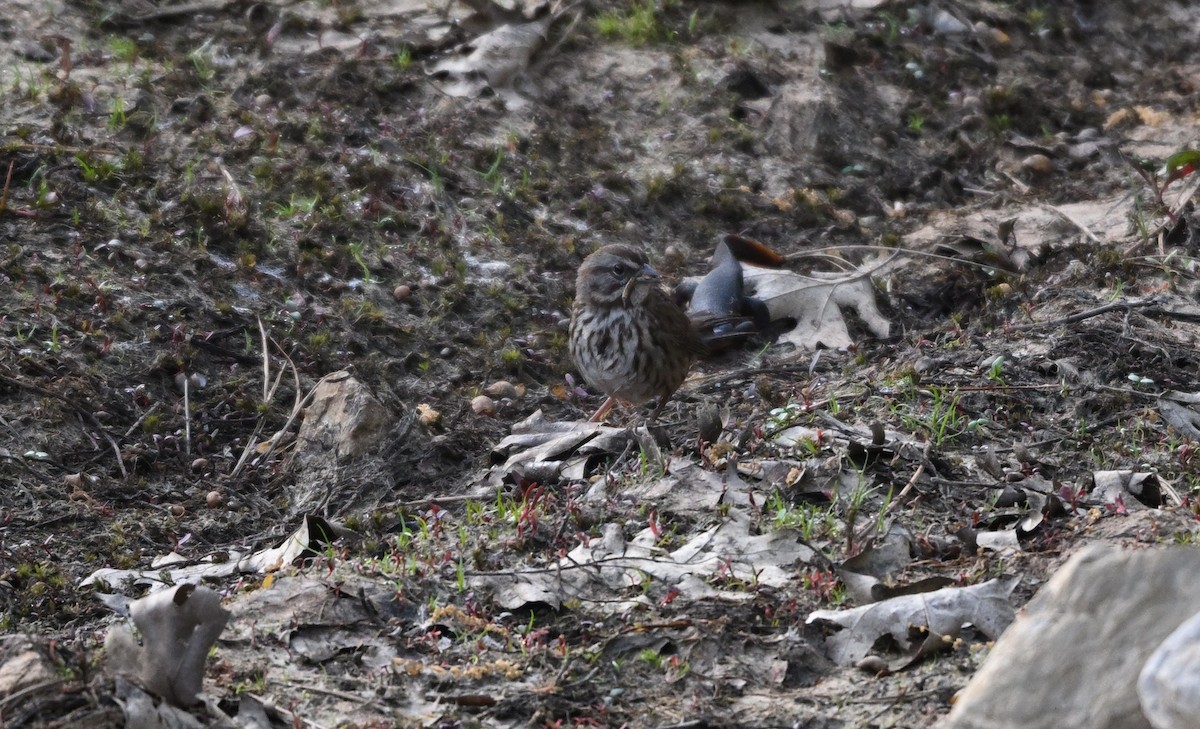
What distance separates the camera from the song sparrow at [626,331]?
6.70m

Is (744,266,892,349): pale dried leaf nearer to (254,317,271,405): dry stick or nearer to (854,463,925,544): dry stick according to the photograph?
(854,463,925,544): dry stick

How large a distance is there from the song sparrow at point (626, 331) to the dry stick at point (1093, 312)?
1.67 metres

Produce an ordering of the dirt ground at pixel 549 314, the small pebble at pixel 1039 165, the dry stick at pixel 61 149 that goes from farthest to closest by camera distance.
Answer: the small pebble at pixel 1039 165 < the dry stick at pixel 61 149 < the dirt ground at pixel 549 314

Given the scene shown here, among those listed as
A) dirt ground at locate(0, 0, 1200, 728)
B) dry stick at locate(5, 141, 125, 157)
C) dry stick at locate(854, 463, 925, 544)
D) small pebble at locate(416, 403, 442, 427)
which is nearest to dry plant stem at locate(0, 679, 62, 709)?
dirt ground at locate(0, 0, 1200, 728)

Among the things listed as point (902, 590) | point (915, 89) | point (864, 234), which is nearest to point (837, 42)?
point (915, 89)

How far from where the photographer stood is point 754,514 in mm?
4879

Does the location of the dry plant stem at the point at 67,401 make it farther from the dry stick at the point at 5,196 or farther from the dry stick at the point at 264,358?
the dry stick at the point at 5,196

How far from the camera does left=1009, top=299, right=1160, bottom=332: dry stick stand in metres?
6.48

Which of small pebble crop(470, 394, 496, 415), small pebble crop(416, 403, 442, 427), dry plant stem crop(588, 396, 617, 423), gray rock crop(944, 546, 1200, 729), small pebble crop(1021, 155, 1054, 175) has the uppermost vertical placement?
gray rock crop(944, 546, 1200, 729)

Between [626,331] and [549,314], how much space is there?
0.96 meters

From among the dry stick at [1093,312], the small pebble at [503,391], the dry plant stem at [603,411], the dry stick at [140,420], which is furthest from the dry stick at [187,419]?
the dry stick at [1093,312]

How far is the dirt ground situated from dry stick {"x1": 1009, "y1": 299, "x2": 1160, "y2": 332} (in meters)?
0.04

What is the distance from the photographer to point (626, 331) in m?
6.71

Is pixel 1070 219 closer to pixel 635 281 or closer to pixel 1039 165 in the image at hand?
pixel 1039 165
